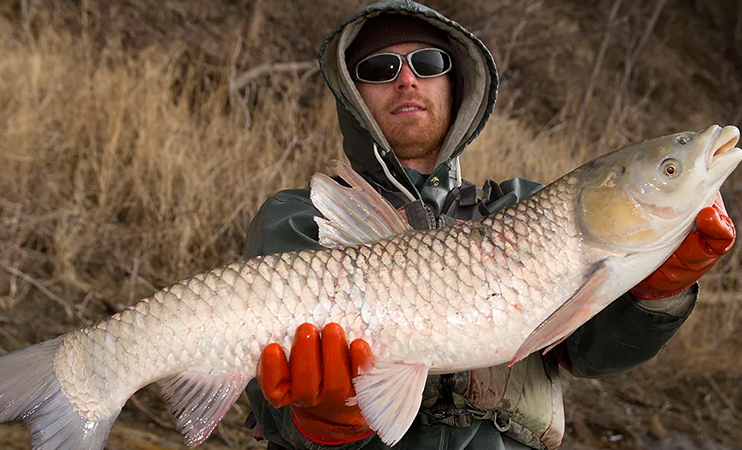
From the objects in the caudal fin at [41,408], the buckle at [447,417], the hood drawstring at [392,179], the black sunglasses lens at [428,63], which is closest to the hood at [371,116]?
the hood drawstring at [392,179]

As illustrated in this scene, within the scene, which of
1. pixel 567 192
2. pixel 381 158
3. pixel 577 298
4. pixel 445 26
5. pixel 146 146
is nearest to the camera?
pixel 577 298

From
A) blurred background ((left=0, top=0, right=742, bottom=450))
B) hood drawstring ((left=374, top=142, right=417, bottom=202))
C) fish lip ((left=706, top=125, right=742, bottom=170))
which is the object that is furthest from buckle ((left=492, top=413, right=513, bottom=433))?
blurred background ((left=0, top=0, right=742, bottom=450))

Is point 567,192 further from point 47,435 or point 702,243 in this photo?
point 47,435

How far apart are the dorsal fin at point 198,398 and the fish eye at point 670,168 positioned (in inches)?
46.7

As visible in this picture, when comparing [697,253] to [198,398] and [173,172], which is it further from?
[173,172]

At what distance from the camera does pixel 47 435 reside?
1.88 meters

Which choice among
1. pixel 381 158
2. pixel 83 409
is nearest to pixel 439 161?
pixel 381 158

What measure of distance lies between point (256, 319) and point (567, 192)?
86 cm

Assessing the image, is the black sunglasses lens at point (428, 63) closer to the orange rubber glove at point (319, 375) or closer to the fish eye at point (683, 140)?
the fish eye at point (683, 140)

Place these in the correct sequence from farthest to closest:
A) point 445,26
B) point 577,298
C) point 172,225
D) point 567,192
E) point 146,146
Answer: point 146,146 → point 172,225 → point 445,26 → point 567,192 → point 577,298

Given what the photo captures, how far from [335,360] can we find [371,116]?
123 centimetres

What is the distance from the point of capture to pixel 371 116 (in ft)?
9.38

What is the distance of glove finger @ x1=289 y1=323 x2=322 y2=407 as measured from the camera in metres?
1.88

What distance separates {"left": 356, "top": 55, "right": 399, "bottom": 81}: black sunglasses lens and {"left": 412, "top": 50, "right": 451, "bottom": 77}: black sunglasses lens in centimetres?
8
